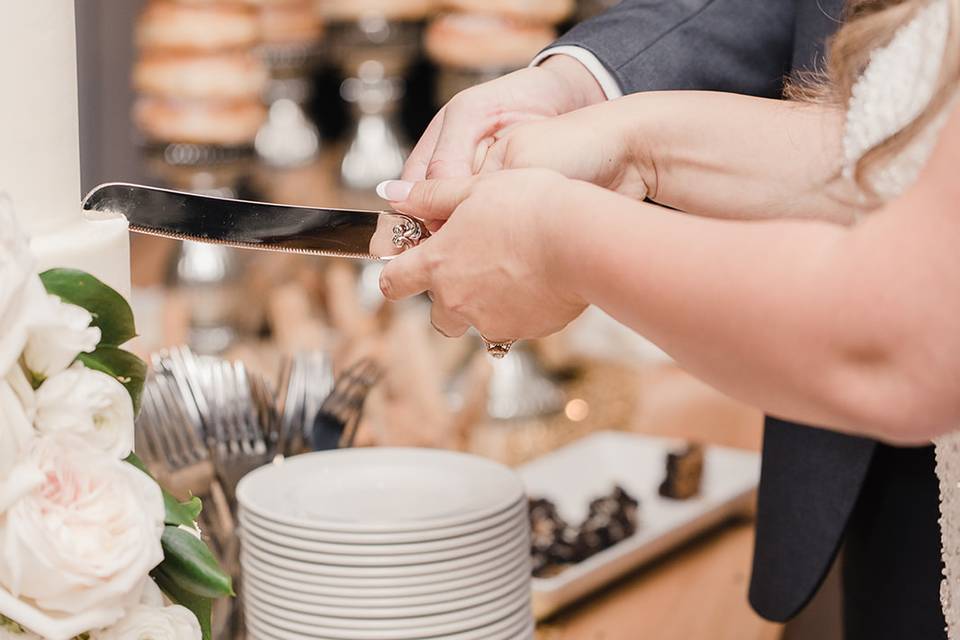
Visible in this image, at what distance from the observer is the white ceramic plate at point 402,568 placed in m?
1.02

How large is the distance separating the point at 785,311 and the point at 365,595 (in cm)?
48

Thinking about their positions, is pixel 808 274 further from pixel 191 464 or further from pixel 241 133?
pixel 241 133

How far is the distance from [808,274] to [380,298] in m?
2.15

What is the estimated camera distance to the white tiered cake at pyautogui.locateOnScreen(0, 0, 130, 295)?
0.82 meters

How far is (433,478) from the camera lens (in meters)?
1.20

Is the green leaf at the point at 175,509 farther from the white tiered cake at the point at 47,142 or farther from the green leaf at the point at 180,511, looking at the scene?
the white tiered cake at the point at 47,142

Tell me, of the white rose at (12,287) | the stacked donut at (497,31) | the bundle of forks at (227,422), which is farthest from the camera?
the stacked donut at (497,31)

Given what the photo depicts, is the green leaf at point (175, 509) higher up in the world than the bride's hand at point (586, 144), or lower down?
lower down

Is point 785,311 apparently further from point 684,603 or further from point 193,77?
point 193,77

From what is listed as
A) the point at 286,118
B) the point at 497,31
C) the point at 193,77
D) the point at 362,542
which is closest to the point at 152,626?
the point at 362,542

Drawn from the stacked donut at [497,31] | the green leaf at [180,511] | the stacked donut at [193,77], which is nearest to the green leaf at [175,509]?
the green leaf at [180,511]

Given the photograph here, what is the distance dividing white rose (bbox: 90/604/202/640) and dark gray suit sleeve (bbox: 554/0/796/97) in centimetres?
78

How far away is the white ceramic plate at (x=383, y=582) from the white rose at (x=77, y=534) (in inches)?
12.2

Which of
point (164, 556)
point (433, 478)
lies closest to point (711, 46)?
point (433, 478)
